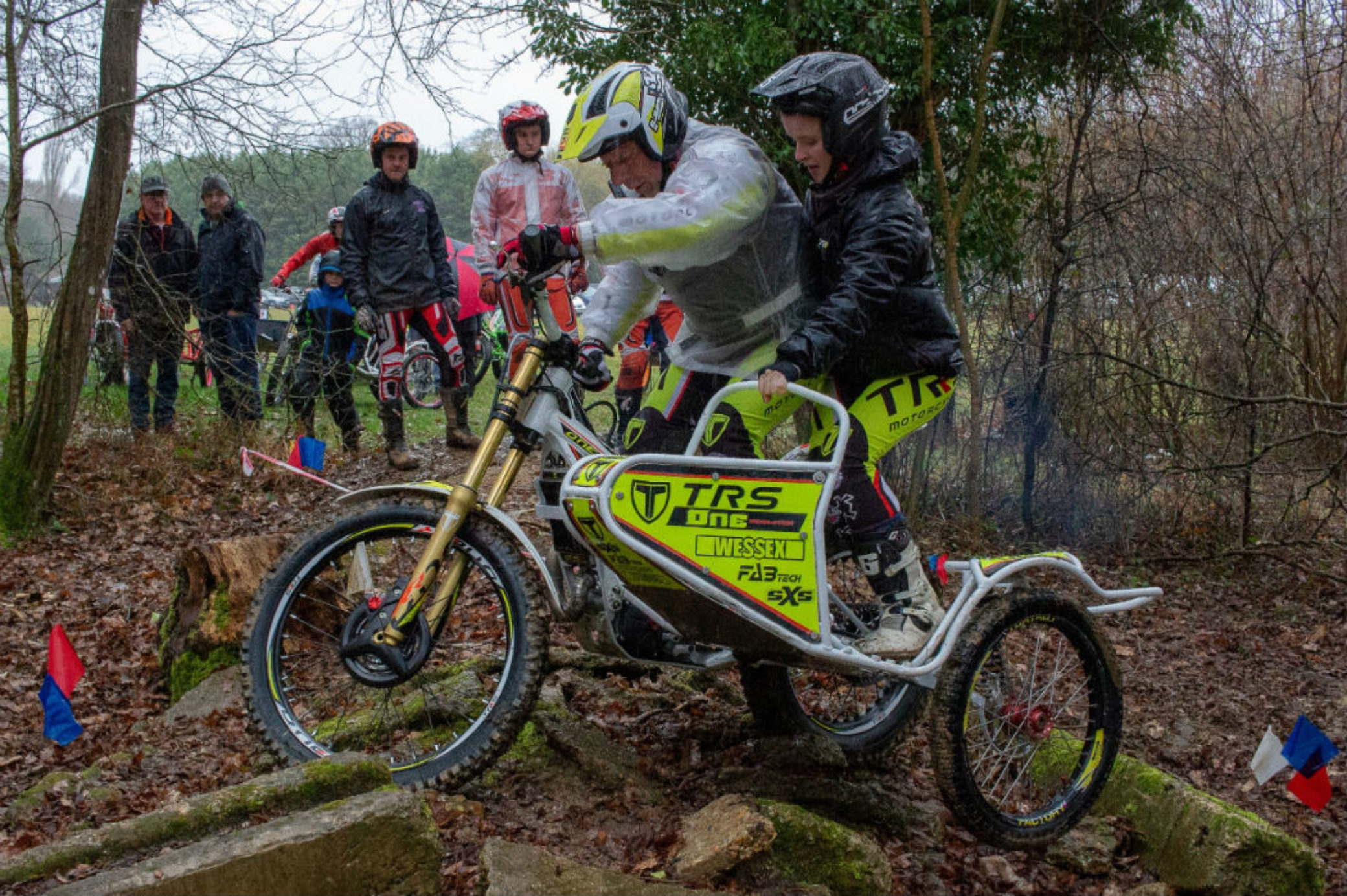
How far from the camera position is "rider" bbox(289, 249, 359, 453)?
Result: 341 inches

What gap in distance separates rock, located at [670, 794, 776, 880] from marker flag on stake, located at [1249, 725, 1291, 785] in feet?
5.69

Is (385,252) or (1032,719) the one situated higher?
(385,252)

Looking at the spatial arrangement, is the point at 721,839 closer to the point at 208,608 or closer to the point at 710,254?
the point at 710,254

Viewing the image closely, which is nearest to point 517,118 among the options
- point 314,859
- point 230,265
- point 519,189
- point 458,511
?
point 519,189

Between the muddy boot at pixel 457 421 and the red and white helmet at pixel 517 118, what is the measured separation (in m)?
1.92

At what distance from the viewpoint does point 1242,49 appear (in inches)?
316

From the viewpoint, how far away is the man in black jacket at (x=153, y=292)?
8.09 meters

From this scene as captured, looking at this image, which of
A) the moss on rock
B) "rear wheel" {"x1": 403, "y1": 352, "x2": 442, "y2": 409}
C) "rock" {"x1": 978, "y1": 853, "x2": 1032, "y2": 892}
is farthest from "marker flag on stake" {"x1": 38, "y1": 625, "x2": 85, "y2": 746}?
"rear wheel" {"x1": 403, "y1": 352, "x2": 442, "y2": 409}

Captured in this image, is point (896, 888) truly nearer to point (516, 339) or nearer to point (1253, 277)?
point (516, 339)

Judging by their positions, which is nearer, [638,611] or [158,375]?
[638,611]

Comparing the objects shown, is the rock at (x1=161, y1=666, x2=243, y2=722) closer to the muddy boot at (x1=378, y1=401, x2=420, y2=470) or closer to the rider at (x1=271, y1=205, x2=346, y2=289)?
the muddy boot at (x1=378, y1=401, x2=420, y2=470)

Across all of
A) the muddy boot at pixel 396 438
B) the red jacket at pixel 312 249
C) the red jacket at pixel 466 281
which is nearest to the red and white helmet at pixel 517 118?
the red jacket at pixel 466 281

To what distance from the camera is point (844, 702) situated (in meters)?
4.25

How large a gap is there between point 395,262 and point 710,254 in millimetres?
5031
